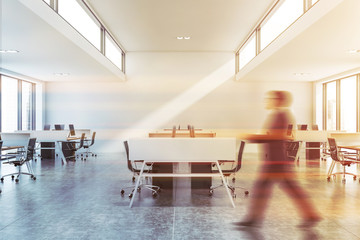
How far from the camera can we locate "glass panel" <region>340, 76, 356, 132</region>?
375 inches

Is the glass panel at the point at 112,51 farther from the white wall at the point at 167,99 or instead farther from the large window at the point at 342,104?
the large window at the point at 342,104

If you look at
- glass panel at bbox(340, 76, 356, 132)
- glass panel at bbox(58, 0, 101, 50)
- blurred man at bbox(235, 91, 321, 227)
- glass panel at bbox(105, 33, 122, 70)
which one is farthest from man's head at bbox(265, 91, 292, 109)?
glass panel at bbox(340, 76, 356, 132)

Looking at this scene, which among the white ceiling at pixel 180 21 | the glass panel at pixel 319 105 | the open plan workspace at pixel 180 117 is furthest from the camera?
the glass panel at pixel 319 105

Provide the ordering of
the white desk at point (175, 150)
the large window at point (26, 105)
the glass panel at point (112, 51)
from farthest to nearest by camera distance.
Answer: the large window at point (26, 105), the glass panel at point (112, 51), the white desk at point (175, 150)

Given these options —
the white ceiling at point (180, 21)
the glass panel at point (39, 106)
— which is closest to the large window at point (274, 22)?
the white ceiling at point (180, 21)

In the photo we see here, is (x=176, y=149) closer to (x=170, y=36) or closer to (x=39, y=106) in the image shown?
(x=170, y=36)

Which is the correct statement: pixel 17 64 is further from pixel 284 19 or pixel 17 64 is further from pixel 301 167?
pixel 301 167

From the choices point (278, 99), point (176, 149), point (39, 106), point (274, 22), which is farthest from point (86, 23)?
point (278, 99)

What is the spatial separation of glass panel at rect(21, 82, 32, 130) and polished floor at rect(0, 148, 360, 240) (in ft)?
19.2

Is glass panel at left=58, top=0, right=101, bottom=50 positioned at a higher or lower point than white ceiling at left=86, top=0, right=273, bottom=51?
lower

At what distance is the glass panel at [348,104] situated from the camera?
9.53m

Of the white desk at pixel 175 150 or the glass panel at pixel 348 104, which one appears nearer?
the white desk at pixel 175 150

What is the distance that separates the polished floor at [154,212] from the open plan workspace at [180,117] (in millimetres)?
28

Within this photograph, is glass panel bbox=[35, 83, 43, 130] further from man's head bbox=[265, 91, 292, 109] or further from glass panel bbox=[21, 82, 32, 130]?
man's head bbox=[265, 91, 292, 109]
